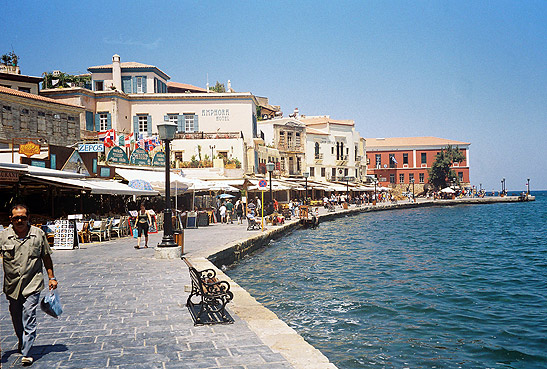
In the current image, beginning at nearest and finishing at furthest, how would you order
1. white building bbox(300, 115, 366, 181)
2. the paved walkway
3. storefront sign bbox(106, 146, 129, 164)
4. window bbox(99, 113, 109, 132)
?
1. the paved walkway
2. storefront sign bbox(106, 146, 129, 164)
3. window bbox(99, 113, 109, 132)
4. white building bbox(300, 115, 366, 181)

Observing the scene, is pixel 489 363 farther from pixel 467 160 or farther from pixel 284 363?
pixel 467 160

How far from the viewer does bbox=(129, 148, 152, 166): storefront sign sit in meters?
26.9

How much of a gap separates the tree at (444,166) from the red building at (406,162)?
2.57 m

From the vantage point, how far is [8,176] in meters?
12.8

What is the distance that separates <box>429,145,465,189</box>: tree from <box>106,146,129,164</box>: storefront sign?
61.2 m

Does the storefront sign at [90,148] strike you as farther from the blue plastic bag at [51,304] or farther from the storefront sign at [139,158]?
the blue plastic bag at [51,304]

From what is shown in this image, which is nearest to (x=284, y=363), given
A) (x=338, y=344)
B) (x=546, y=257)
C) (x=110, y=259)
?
(x=338, y=344)

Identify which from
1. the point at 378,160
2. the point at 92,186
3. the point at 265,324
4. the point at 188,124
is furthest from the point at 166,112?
the point at 378,160

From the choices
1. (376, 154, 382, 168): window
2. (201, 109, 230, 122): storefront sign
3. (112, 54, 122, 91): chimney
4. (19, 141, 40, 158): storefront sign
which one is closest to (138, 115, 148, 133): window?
(112, 54, 122, 91): chimney

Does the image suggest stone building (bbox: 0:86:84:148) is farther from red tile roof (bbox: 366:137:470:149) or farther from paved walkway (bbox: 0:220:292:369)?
red tile roof (bbox: 366:137:470:149)

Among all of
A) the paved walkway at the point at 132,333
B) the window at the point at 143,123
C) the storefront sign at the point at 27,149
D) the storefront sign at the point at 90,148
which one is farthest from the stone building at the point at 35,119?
the paved walkway at the point at 132,333

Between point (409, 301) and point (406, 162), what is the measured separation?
243 feet

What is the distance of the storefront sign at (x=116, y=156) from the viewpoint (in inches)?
951

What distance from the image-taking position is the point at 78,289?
27.6 feet
